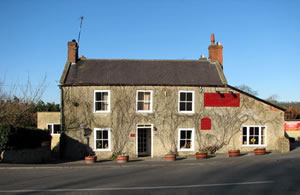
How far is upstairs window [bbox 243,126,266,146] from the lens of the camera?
2297 cm

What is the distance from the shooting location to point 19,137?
18094 mm

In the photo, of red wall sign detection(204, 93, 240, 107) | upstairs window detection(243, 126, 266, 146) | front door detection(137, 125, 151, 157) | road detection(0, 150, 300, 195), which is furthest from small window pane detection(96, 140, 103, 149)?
upstairs window detection(243, 126, 266, 146)

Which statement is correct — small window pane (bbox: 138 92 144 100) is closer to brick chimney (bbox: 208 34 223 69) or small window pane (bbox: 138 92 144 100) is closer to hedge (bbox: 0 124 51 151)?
brick chimney (bbox: 208 34 223 69)

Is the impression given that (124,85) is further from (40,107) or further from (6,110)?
(40,107)

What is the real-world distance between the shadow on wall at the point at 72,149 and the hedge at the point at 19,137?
151cm

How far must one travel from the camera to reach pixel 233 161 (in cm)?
1831

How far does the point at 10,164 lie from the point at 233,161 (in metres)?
13.1

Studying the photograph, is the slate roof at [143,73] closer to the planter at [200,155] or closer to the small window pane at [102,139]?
the small window pane at [102,139]

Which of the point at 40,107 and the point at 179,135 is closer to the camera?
the point at 179,135

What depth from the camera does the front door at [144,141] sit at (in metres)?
22.9

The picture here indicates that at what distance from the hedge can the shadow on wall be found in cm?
151

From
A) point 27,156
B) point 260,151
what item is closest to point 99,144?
point 27,156

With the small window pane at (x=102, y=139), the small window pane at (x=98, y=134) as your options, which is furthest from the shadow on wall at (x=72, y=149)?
the small window pane at (x=98, y=134)

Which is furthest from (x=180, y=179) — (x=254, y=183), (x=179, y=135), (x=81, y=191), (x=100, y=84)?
(x=100, y=84)
